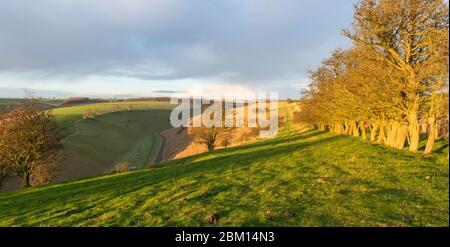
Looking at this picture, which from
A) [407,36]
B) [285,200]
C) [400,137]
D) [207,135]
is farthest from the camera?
[207,135]

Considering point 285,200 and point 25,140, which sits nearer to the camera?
point 285,200

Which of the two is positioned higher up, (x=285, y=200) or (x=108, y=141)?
(x=285, y=200)

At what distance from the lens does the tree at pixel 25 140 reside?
37906mm

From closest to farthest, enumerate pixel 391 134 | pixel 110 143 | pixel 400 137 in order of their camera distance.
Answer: pixel 400 137 → pixel 391 134 → pixel 110 143

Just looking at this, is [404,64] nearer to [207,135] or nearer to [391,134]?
[391,134]

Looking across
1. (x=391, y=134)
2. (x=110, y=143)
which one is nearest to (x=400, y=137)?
(x=391, y=134)

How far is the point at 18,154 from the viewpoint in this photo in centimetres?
3838

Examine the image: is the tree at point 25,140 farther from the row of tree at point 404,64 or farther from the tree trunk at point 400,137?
the tree trunk at point 400,137

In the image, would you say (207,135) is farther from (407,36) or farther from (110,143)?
(110,143)

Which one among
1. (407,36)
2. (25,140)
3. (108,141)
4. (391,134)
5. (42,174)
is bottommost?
(108,141)

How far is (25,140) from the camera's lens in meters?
38.4
